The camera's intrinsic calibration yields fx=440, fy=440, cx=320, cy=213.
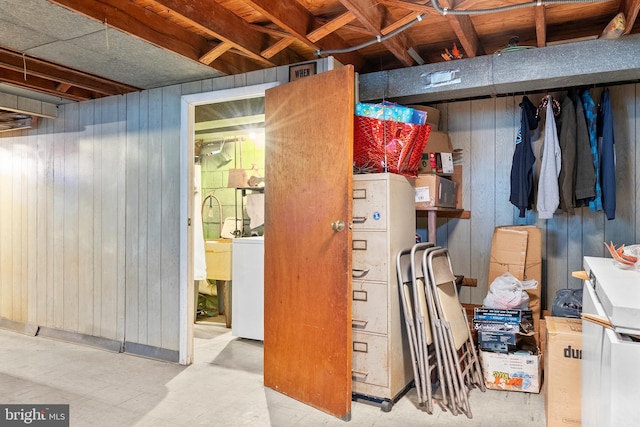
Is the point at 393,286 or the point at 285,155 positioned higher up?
the point at 285,155

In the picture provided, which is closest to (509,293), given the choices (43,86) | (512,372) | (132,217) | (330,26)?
(512,372)

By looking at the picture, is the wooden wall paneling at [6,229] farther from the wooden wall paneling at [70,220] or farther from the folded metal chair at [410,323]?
the folded metal chair at [410,323]

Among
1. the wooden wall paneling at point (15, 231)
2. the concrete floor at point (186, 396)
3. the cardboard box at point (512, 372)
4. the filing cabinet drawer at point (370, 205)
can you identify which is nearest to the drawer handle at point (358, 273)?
the filing cabinet drawer at point (370, 205)

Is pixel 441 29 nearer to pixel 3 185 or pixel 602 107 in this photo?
pixel 602 107

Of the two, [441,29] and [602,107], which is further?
Result: [602,107]

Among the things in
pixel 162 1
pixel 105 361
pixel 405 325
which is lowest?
pixel 105 361

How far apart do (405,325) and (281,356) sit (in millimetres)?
820

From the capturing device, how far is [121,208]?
12.6 ft

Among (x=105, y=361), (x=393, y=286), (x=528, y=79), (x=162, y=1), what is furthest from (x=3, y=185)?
(x=528, y=79)

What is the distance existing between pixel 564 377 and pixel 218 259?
131 inches

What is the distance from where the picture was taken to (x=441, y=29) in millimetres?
2928

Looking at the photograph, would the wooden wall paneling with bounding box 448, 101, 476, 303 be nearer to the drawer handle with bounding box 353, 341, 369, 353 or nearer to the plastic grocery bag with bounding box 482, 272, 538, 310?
the plastic grocery bag with bounding box 482, 272, 538, 310

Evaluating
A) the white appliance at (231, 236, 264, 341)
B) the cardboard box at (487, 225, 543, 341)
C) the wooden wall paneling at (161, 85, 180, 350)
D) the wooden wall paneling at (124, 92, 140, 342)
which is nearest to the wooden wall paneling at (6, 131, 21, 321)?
the wooden wall paneling at (124, 92, 140, 342)

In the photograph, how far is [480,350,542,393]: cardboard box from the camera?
110 inches
